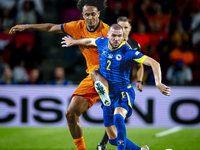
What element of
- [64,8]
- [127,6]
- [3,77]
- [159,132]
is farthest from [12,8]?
[159,132]

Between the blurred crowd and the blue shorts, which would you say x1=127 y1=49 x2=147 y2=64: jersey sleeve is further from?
the blurred crowd

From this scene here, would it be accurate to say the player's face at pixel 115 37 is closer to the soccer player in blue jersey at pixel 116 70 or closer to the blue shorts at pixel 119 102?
the soccer player in blue jersey at pixel 116 70

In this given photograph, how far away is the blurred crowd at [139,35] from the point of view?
820cm

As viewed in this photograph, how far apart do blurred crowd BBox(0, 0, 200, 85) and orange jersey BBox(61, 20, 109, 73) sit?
3080 mm

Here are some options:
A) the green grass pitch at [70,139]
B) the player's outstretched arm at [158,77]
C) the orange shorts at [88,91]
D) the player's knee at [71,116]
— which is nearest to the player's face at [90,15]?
the orange shorts at [88,91]

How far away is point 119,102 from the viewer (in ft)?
13.3

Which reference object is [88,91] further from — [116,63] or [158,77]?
[158,77]

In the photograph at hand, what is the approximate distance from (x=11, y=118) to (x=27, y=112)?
1.27ft

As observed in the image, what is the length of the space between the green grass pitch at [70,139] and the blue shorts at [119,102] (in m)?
1.45

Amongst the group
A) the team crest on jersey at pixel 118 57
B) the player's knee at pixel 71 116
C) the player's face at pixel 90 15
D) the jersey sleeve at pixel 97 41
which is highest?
the player's face at pixel 90 15

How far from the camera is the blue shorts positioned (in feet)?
13.3

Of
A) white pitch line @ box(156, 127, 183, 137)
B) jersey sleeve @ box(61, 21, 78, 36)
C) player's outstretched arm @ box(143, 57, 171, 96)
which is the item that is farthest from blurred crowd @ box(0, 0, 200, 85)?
player's outstretched arm @ box(143, 57, 171, 96)

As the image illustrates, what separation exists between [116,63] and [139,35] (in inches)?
204

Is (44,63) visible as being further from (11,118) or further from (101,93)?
(101,93)
